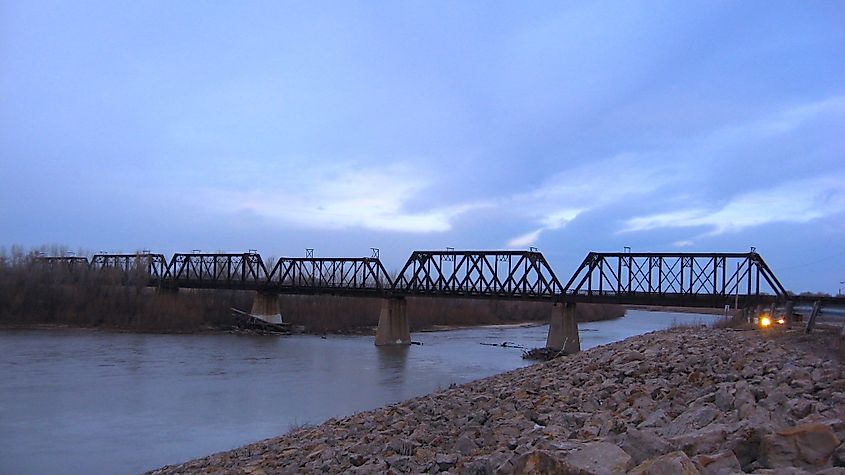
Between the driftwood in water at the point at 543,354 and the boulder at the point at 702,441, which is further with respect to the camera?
the driftwood in water at the point at 543,354

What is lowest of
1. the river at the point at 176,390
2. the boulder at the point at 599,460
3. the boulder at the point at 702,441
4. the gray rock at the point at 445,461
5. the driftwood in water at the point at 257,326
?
the river at the point at 176,390

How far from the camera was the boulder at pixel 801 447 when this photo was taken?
5.79 m

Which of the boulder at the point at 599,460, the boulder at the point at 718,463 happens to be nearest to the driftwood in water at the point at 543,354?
the boulder at the point at 599,460

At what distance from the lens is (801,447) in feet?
19.4

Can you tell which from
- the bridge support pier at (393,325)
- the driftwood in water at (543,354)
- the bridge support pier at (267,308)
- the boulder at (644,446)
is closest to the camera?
the boulder at (644,446)

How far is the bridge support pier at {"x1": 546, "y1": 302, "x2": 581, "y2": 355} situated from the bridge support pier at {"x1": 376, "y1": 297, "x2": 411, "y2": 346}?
1749 centimetres

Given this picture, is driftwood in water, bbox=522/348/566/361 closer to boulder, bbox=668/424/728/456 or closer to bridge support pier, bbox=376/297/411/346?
bridge support pier, bbox=376/297/411/346

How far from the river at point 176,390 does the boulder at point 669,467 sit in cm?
1512

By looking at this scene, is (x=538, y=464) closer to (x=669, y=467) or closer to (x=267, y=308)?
(x=669, y=467)

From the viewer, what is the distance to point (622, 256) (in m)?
62.5

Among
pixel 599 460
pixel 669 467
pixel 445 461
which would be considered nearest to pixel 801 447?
pixel 669 467

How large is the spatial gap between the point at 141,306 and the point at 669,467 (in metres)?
89.2

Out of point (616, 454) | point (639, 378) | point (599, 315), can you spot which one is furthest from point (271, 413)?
point (599, 315)

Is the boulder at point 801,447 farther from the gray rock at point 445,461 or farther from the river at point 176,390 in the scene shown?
the river at point 176,390
